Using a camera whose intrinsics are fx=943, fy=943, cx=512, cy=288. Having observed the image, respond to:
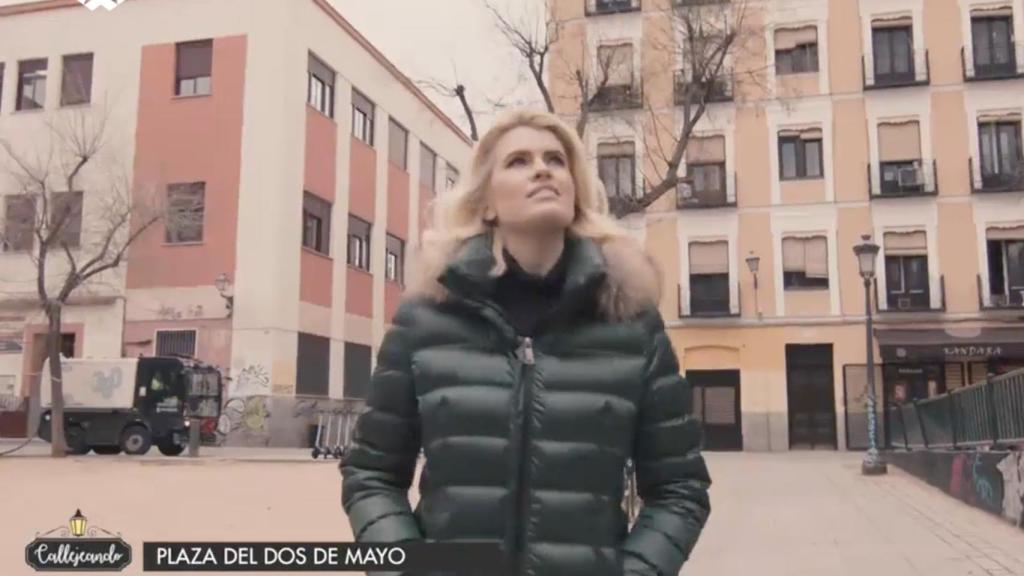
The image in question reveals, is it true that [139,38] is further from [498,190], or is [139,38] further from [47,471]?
[498,190]

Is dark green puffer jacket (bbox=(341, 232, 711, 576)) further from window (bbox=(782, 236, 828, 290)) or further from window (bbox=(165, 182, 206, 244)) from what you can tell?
window (bbox=(782, 236, 828, 290))

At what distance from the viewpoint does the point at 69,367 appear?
22844mm

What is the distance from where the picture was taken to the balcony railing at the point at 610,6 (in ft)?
99.7

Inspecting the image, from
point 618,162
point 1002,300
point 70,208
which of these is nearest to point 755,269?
point 618,162

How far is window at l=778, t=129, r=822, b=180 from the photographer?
29078 millimetres

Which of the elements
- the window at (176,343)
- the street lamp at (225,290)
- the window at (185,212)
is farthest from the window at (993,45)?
the window at (176,343)

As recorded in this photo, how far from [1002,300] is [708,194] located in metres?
8.87

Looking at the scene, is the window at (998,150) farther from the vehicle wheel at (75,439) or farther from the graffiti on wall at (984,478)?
the vehicle wheel at (75,439)

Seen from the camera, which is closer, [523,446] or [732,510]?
[523,446]

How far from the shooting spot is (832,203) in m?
28.6

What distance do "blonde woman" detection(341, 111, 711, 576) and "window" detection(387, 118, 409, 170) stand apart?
111 ft

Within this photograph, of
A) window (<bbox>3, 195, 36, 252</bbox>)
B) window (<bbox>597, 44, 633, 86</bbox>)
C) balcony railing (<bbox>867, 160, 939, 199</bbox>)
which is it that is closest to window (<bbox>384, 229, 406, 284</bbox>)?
window (<bbox>597, 44, 633, 86</bbox>)

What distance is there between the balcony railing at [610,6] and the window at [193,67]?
12.0 metres

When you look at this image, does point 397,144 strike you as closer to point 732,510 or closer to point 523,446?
point 732,510
